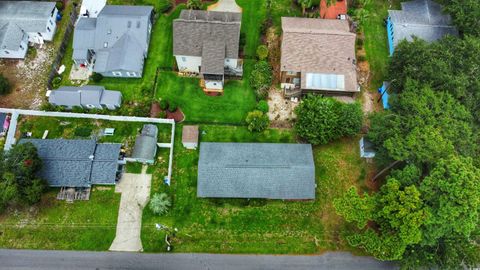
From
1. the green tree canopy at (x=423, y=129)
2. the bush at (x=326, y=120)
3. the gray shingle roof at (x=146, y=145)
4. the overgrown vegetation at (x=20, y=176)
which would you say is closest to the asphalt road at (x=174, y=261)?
the overgrown vegetation at (x=20, y=176)

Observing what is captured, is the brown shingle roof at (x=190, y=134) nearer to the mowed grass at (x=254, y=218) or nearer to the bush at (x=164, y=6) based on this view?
the mowed grass at (x=254, y=218)

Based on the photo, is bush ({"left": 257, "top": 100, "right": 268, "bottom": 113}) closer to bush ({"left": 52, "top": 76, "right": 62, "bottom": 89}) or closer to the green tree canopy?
the green tree canopy

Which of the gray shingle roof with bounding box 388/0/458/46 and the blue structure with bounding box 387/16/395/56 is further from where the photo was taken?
the blue structure with bounding box 387/16/395/56

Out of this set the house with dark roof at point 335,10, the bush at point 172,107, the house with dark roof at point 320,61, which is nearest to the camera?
the house with dark roof at point 320,61

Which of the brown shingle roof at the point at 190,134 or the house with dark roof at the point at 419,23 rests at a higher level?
the house with dark roof at the point at 419,23

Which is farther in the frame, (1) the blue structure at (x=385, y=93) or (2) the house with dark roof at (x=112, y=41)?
(2) the house with dark roof at (x=112, y=41)

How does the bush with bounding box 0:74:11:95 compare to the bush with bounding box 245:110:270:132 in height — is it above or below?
above

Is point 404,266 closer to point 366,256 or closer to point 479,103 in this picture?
point 366,256

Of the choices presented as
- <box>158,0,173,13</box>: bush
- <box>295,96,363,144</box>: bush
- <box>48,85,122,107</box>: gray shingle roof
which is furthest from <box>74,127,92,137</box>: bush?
<box>295,96,363,144</box>: bush
